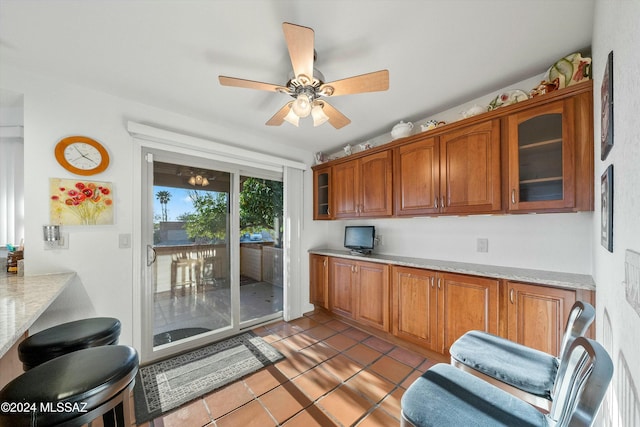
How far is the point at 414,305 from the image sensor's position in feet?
7.69

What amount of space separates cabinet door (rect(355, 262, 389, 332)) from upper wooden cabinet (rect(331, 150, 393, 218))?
0.65 metres

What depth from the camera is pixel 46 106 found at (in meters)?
1.87

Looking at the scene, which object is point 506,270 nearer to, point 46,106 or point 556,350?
point 556,350

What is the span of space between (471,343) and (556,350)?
0.78 m

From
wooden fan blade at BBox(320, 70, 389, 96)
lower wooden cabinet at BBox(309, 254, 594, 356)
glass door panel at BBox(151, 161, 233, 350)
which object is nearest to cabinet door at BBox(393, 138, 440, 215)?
lower wooden cabinet at BBox(309, 254, 594, 356)

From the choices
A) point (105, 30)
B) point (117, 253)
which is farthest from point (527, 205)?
point (117, 253)

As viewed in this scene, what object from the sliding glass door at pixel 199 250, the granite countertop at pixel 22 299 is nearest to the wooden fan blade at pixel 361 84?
the sliding glass door at pixel 199 250

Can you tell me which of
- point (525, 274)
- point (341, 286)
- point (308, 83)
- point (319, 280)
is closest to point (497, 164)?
point (525, 274)

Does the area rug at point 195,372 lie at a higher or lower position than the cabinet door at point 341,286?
lower

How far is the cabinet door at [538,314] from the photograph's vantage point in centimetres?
159

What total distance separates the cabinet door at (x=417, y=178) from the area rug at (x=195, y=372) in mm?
2041

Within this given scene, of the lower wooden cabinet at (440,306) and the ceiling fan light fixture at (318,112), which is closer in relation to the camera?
the ceiling fan light fixture at (318,112)

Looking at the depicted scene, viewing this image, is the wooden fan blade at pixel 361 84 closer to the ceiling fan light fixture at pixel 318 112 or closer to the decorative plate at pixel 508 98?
the ceiling fan light fixture at pixel 318 112

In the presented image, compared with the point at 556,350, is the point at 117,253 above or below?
above
